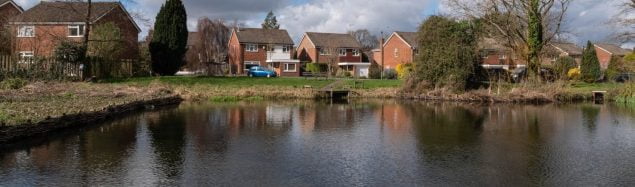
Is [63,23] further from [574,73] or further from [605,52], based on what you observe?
[605,52]

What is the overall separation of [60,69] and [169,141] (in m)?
24.5

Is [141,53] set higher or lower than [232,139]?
higher

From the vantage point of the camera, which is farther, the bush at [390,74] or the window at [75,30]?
the bush at [390,74]

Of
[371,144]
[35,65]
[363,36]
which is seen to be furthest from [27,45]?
[363,36]

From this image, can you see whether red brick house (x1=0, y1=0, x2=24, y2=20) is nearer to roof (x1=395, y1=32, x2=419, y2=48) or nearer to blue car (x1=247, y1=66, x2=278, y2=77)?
blue car (x1=247, y1=66, x2=278, y2=77)

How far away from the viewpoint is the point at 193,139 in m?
17.3

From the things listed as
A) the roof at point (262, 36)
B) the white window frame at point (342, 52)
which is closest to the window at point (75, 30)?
the roof at point (262, 36)

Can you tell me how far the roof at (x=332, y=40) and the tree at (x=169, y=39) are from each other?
102 ft

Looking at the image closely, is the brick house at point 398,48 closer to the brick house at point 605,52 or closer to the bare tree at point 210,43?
the bare tree at point 210,43

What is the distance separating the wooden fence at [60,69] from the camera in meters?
34.8

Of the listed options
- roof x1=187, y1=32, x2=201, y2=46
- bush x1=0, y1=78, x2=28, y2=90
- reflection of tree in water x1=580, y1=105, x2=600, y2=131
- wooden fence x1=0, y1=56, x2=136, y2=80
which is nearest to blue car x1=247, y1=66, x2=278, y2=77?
wooden fence x1=0, y1=56, x2=136, y2=80

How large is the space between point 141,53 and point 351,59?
33975 mm

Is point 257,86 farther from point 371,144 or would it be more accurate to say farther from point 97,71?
point 371,144

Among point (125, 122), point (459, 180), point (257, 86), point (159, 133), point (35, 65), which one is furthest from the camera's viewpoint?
point (257, 86)
